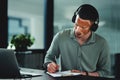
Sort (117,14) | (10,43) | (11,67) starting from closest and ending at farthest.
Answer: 1. (11,67)
2. (10,43)
3. (117,14)

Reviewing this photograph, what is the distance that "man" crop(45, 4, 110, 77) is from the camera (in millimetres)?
2338

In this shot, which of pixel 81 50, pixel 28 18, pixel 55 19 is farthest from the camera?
pixel 55 19

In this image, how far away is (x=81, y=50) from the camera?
7.96ft

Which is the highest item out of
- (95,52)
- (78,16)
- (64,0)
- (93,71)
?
(64,0)

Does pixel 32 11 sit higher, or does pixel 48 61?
pixel 32 11

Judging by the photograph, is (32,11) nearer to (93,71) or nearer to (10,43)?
(10,43)

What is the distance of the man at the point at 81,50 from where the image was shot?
7.67 feet

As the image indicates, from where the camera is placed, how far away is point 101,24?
466cm

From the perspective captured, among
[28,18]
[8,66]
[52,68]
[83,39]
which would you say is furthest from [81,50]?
[28,18]

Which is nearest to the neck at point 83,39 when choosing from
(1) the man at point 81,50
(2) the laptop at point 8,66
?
(1) the man at point 81,50

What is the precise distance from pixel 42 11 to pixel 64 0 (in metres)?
0.47

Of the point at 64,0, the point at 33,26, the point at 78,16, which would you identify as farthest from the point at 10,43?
the point at 78,16

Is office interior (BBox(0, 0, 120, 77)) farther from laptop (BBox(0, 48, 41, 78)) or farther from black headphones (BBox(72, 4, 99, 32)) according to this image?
laptop (BBox(0, 48, 41, 78))

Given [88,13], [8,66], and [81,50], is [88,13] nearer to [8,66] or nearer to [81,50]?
[81,50]
